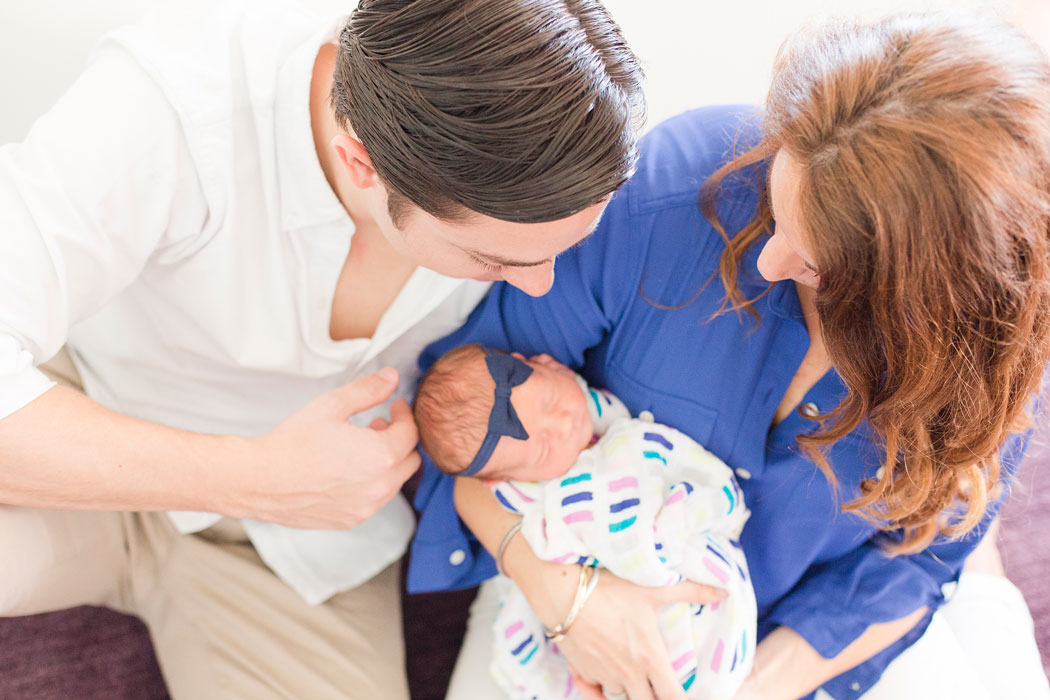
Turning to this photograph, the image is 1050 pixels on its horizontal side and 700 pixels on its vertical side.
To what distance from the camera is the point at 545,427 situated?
1295 mm

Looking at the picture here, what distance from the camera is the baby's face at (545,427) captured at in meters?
1.27

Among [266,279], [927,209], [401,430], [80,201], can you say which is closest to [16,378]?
[80,201]

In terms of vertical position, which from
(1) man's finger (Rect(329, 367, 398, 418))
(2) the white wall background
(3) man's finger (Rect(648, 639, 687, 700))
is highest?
(2) the white wall background

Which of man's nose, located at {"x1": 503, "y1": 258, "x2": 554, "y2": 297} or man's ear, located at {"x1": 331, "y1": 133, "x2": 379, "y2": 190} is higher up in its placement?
man's ear, located at {"x1": 331, "y1": 133, "x2": 379, "y2": 190}

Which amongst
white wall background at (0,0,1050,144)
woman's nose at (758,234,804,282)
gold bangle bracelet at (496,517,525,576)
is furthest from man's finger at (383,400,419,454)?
white wall background at (0,0,1050,144)

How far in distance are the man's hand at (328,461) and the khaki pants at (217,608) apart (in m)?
0.29

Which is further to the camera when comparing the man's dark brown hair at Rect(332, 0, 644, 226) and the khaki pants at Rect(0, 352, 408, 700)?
the khaki pants at Rect(0, 352, 408, 700)

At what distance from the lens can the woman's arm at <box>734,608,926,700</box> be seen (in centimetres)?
129

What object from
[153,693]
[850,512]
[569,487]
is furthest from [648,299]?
[153,693]

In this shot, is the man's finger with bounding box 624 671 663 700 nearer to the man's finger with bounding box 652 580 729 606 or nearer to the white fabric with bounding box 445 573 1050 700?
the man's finger with bounding box 652 580 729 606

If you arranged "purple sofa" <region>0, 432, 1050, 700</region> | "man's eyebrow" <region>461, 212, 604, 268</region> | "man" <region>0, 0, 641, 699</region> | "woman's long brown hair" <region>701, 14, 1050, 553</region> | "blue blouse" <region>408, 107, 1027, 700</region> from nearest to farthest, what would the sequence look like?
"woman's long brown hair" <region>701, 14, 1050, 553</region> < "man" <region>0, 0, 641, 699</region> < "man's eyebrow" <region>461, 212, 604, 268</region> < "blue blouse" <region>408, 107, 1027, 700</region> < "purple sofa" <region>0, 432, 1050, 700</region>

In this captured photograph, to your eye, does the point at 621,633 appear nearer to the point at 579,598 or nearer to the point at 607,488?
the point at 579,598

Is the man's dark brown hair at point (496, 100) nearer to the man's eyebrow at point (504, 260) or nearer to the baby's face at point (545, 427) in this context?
the man's eyebrow at point (504, 260)

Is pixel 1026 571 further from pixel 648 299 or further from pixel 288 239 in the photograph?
pixel 288 239
